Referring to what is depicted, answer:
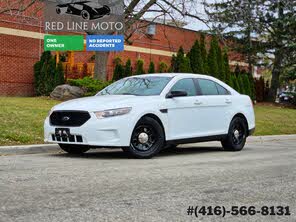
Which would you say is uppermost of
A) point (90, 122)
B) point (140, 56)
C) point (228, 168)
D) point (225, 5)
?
point (225, 5)

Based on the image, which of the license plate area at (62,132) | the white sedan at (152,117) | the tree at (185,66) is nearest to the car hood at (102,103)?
the white sedan at (152,117)

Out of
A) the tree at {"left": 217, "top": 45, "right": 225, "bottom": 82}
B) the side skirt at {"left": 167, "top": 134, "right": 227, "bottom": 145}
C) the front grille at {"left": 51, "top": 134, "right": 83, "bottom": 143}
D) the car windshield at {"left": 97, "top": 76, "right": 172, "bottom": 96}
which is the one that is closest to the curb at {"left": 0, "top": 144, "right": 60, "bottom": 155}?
the front grille at {"left": 51, "top": 134, "right": 83, "bottom": 143}

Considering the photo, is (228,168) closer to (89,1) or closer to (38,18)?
(89,1)

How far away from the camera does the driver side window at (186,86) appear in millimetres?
10836

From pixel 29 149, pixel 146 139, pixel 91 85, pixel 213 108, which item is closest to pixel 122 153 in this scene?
pixel 146 139

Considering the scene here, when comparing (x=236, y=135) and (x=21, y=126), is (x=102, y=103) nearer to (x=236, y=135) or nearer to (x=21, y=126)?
(x=236, y=135)

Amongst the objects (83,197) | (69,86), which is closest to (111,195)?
(83,197)

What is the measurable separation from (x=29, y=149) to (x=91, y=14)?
44.0 feet

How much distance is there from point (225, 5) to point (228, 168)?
20.7m

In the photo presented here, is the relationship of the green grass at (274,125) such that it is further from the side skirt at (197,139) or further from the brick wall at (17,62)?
the brick wall at (17,62)

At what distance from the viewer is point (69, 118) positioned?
967 cm

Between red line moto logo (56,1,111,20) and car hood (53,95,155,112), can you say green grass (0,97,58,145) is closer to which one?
car hood (53,95,155,112)

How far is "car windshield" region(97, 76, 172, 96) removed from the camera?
10.5 meters

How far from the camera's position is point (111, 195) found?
6090 mm
